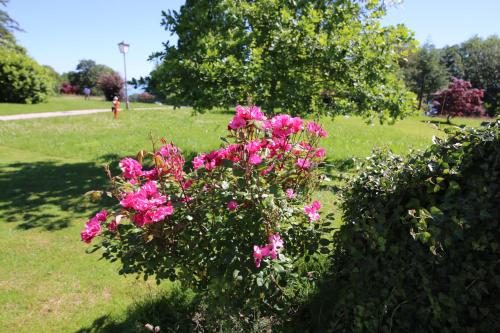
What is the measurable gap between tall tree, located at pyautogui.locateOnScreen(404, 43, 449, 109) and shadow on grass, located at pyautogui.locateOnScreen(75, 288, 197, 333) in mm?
44437

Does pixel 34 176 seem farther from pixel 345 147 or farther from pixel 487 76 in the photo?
pixel 487 76

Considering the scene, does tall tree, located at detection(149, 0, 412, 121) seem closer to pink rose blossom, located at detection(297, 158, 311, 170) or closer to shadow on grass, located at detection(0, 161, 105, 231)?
shadow on grass, located at detection(0, 161, 105, 231)

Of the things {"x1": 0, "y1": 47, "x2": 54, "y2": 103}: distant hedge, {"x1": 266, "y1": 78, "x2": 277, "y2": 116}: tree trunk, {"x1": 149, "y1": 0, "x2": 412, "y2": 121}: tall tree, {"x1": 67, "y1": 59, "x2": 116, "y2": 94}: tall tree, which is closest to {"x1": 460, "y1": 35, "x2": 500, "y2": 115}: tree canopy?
{"x1": 149, "y1": 0, "x2": 412, "y2": 121}: tall tree

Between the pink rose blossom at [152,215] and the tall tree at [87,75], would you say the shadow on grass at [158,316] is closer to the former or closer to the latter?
the pink rose blossom at [152,215]

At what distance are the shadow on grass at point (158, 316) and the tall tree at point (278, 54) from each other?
487cm

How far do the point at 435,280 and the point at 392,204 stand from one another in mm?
516

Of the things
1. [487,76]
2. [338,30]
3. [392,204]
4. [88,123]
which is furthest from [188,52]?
[487,76]

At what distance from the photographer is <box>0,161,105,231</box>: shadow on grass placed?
6363 millimetres

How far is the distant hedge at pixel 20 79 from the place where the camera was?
96.0 feet

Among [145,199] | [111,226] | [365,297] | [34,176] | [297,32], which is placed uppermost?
[297,32]

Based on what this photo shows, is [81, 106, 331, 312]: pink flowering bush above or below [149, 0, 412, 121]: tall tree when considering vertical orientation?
below

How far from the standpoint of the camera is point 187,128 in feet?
52.5

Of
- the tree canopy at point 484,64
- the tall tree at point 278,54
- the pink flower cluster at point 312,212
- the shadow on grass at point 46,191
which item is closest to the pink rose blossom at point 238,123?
the pink flower cluster at point 312,212

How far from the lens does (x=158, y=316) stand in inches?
133
